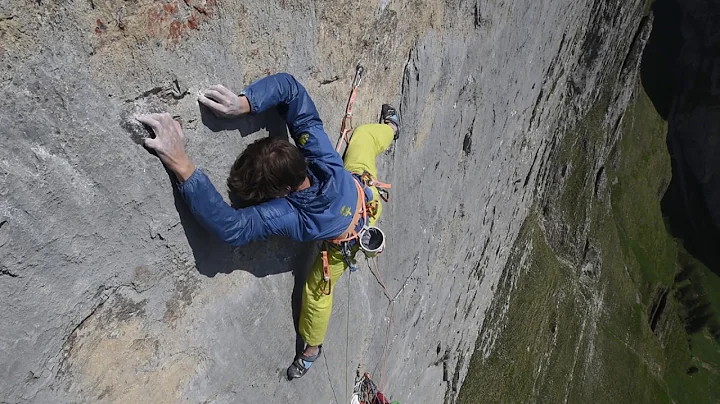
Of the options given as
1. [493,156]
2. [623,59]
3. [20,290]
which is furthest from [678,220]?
[20,290]

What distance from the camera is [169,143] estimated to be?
2770 mm

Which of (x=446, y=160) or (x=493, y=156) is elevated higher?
(x=446, y=160)

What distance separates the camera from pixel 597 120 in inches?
699

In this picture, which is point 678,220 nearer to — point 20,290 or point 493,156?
point 493,156

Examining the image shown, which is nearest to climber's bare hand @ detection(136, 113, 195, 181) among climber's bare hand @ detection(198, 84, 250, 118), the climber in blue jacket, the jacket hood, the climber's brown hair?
the climber in blue jacket

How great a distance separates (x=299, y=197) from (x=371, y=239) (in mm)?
754

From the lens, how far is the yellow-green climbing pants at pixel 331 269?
423cm

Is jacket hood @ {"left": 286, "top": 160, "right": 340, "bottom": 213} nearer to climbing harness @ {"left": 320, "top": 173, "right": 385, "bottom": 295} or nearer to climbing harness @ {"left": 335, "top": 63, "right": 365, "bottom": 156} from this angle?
climbing harness @ {"left": 320, "top": 173, "right": 385, "bottom": 295}

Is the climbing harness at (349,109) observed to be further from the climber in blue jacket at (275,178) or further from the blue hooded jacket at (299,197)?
the blue hooded jacket at (299,197)

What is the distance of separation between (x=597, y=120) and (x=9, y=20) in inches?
706

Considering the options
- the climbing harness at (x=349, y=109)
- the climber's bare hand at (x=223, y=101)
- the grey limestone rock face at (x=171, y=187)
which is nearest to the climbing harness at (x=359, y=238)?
the grey limestone rock face at (x=171, y=187)

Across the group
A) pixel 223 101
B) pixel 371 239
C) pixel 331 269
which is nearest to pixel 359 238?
pixel 371 239

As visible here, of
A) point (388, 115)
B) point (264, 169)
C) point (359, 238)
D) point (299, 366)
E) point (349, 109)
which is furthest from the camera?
point (388, 115)

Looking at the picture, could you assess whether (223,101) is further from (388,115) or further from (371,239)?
(388,115)
